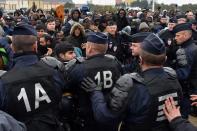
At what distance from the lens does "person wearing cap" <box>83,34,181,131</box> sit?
3.16 metres

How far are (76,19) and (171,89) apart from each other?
8.06 m

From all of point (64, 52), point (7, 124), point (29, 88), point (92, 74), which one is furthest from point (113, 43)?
point (7, 124)

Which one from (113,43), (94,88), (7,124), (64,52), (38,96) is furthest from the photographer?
(113,43)

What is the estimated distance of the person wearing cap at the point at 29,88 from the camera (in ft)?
10.2

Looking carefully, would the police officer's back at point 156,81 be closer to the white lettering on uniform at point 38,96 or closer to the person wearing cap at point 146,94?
the person wearing cap at point 146,94

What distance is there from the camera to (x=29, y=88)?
10.4 feet

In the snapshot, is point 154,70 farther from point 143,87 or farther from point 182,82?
point 182,82

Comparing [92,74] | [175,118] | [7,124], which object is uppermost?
[7,124]

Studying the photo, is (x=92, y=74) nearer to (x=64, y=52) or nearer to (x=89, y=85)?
(x=89, y=85)

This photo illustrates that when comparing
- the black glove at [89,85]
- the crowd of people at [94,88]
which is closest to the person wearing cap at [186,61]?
the crowd of people at [94,88]

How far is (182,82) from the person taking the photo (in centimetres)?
555

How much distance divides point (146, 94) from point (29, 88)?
1023mm

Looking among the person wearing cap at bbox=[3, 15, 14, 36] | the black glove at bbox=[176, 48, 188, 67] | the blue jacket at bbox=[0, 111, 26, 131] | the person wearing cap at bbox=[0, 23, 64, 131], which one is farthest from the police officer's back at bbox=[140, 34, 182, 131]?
the person wearing cap at bbox=[3, 15, 14, 36]

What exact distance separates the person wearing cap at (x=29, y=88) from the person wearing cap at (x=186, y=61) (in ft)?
7.71
